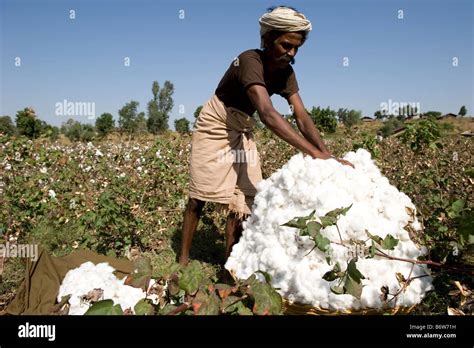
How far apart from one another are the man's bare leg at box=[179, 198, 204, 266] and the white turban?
1.40 metres

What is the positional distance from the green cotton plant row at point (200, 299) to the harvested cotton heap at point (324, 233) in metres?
0.37

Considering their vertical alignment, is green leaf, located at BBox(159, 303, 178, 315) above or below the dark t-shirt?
below

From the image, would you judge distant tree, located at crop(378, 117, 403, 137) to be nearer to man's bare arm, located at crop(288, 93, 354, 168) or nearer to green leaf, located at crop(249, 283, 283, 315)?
man's bare arm, located at crop(288, 93, 354, 168)

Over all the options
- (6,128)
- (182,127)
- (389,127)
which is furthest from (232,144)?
(389,127)

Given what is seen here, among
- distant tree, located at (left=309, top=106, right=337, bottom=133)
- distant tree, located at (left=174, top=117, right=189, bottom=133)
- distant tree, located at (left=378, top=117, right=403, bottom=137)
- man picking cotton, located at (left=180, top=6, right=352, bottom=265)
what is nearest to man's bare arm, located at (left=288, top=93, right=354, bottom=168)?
man picking cotton, located at (left=180, top=6, right=352, bottom=265)

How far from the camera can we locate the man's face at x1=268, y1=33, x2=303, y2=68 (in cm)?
253

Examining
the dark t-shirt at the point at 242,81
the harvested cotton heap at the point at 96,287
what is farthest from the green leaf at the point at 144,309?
the dark t-shirt at the point at 242,81

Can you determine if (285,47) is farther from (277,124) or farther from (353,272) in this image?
(353,272)

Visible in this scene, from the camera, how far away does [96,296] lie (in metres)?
1.66

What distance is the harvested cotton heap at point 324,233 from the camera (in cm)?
185

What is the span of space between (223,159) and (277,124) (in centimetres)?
75
